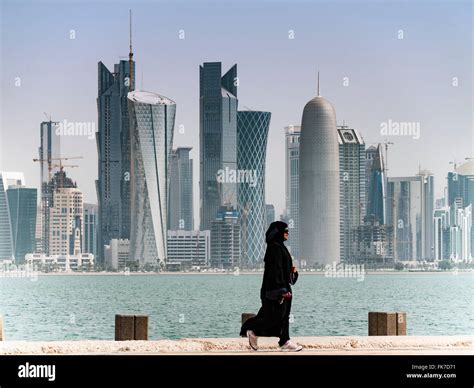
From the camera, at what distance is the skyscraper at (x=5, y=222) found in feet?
599

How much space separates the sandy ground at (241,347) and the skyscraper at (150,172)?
164 metres

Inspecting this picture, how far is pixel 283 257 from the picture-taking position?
48.8 feet

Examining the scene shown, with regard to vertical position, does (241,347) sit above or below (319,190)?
below

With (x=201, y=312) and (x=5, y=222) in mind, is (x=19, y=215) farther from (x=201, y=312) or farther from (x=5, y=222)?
(x=201, y=312)

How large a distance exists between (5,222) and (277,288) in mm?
172481

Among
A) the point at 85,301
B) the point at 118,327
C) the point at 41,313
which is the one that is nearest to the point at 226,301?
the point at 85,301

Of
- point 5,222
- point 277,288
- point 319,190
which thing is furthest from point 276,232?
point 319,190

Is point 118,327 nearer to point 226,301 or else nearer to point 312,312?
point 312,312

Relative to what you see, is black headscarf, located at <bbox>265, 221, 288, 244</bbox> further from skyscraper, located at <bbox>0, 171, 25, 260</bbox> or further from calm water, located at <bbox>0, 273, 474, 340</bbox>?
skyscraper, located at <bbox>0, 171, 25, 260</bbox>

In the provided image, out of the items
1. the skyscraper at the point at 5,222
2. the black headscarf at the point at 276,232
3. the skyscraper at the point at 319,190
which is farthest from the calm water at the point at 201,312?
the skyscraper at the point at 319,190

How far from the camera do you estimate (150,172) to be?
183250 millimetres

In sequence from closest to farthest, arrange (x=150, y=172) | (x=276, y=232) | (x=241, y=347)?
(x=276, y=232), (x=241, y=347), (x=150, y=172)

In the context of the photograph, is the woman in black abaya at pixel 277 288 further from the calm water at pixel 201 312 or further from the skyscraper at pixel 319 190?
the skyscraper at pixel 319 190

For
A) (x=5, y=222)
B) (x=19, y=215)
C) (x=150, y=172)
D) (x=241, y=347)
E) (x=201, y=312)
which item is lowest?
(x=201, y=312)
